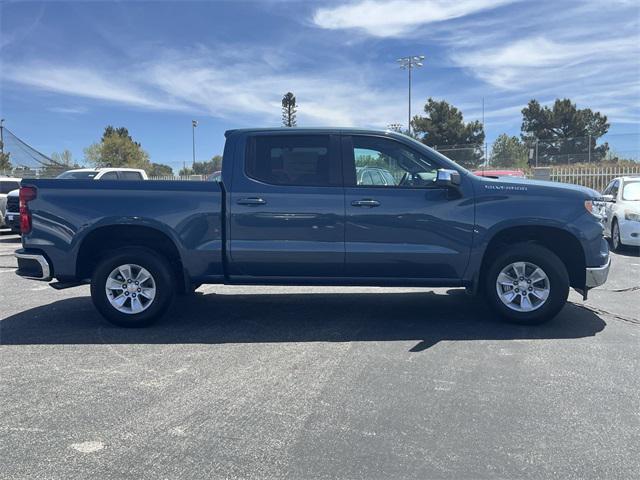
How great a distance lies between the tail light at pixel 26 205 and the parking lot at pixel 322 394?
111 cm

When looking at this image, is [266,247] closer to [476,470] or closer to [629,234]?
[476,470]

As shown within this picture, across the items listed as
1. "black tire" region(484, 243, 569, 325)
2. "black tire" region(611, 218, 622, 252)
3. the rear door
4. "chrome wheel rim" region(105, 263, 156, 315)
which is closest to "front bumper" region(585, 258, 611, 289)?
"black tire" region(484, 243, 569, 325)

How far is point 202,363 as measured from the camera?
480 centimetres

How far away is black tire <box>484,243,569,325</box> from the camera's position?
225 inches

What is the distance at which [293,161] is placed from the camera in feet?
19.4

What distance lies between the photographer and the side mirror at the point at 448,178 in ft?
17.8

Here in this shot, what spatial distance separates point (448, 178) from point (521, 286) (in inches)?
56.5

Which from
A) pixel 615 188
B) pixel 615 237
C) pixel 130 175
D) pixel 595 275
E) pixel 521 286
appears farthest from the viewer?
pixel 130 175

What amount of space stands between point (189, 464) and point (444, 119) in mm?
51412

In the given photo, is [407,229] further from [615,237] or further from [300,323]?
[615,237]

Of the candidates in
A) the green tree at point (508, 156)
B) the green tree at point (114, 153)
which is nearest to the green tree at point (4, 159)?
the green tree at point (114, 153)

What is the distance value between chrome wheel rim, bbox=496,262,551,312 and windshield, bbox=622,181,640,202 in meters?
7.50

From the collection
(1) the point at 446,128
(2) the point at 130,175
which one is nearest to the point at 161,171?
(2) the point at 130,175

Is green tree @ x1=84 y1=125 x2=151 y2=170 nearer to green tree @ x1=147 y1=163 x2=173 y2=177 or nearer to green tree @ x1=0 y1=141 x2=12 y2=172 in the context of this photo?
green tree @ x1=0 y1=141 x2=12 y2=172
